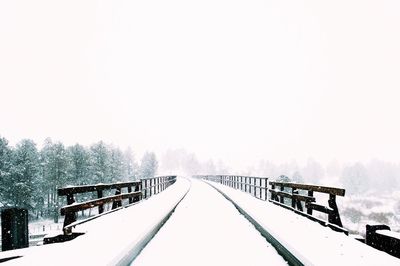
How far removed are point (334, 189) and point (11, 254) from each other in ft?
21.2

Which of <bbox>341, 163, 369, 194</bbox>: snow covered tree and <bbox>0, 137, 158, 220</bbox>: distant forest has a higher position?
<bbox>0, 137, 158, 220</bbox>: distant forest

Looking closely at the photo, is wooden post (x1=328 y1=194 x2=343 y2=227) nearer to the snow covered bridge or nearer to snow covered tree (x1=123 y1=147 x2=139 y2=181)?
the snow covered bridge

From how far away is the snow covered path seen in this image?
5355mm

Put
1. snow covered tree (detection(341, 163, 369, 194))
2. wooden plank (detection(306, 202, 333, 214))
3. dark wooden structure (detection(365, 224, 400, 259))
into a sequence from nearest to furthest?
dark wooden structure (detection(365, 224, 400, 259)) → wooden plank (detection(306, 202, 333, 214)) → snow covered tree (detection(341, 163, 369, 194))

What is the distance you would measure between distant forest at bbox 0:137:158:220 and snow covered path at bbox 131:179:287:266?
128 ft

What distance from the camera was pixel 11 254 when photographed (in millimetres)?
4824

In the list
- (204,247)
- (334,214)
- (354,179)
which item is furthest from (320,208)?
(354,179)

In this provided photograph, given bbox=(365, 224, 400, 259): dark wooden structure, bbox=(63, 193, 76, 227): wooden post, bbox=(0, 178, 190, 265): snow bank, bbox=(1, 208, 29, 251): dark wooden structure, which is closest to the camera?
bbox=(0, 178, 190, 265): snow bank

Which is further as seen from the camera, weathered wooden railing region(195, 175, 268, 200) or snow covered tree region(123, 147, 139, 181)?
snow covered tree region(123, 147, 139, 181)

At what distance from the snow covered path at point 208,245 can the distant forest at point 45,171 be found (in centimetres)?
3916

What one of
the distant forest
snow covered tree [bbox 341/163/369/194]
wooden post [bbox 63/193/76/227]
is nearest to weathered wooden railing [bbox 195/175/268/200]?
wooden post [bbox 63/193/76/227]

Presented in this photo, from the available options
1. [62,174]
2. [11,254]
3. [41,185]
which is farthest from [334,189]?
[41,185]

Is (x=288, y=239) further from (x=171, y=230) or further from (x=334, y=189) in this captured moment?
(x=171, y=230)

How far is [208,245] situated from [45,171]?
244 feet
